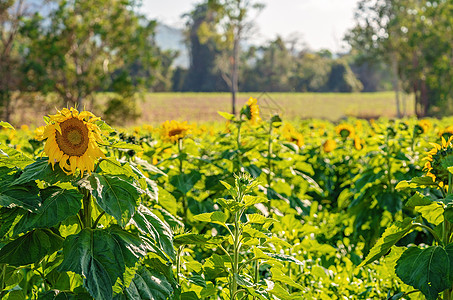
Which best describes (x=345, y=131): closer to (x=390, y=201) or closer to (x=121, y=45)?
(x=390, y=201)

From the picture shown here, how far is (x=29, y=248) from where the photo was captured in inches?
68.5

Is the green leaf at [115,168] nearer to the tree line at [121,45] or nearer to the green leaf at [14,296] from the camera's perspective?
the green leaf at [14,296]

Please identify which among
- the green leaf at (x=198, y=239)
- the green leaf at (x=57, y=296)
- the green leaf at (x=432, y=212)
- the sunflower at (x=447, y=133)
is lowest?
the green leaf at (x=57, y=296)

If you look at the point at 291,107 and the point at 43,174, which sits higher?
the point at 43,174

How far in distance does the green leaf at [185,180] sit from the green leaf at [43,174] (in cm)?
162

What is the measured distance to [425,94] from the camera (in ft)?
112

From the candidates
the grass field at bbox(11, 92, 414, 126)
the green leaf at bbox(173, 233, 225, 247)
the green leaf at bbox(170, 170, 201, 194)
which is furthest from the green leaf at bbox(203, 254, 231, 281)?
the grass field at bbox(11, 92, 414, 126)

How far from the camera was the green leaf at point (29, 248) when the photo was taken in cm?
171

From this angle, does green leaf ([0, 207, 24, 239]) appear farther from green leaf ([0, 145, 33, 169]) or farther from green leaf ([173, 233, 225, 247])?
green leaf ([173, 233, 225, 247])

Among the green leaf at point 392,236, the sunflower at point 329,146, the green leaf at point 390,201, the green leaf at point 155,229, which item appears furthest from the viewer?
the sunflower at point 329,146

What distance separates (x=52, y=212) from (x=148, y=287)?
430 millimetres

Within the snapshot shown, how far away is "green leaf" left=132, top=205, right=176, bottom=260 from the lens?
5.80 ft

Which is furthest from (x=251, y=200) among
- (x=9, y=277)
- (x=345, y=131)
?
(x=345, y=131)

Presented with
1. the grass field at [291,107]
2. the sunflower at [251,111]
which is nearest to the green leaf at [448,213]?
the sunflower at [251,111]
